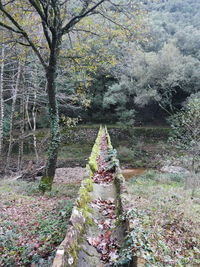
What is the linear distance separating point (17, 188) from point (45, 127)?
1617 centimetres

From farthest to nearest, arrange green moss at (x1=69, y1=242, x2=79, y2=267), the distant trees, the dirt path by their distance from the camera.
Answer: the distant trees, the dirt path, green moss at (x1=69, y1=242, x2=79, y2=267)

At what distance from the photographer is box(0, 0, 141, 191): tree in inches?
221

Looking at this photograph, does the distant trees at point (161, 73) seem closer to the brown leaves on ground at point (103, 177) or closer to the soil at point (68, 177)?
the soil at point (68, 177)

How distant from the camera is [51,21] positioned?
19.2ft

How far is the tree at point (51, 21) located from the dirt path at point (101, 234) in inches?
122

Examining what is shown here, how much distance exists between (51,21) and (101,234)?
18.8 feet

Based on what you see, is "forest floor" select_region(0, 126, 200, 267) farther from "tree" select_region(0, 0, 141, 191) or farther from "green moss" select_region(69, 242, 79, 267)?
"tree" select_region(0, 0, 141, 191)

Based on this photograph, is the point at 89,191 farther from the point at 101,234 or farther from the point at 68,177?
the point at 68,177

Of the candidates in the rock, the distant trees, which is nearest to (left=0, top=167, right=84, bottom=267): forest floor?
the rock

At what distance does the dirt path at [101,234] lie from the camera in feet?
8.60

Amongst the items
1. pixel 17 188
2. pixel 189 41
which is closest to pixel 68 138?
pixel 17 188

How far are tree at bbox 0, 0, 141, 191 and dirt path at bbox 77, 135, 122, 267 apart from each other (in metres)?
3.09

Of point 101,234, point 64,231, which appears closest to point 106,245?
point 101,234

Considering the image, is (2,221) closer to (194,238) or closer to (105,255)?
(105,255)
